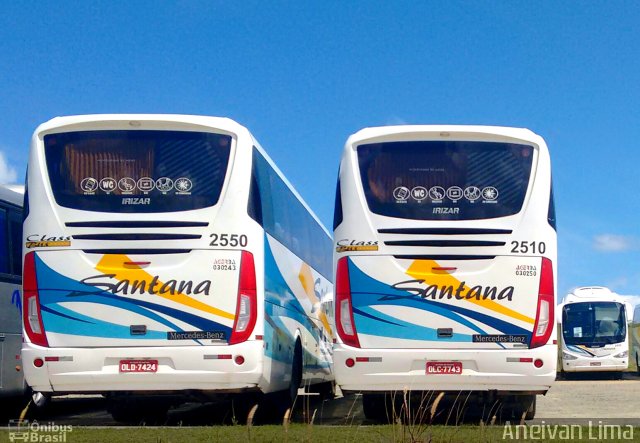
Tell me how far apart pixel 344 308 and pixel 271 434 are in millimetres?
2361

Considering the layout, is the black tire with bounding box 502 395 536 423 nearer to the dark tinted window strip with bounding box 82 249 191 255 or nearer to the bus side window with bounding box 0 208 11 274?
the dark tinted window strip with bounding box 82 249 191 255

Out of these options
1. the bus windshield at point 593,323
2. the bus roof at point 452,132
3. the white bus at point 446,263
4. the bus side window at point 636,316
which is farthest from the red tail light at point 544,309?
the bus side window at point 636,316

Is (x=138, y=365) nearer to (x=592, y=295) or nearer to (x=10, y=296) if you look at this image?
(x=10, y=296)

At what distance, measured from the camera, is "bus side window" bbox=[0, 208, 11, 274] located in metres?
14.5

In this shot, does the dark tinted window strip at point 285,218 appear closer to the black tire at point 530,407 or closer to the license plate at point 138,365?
the license plate at point 138,365

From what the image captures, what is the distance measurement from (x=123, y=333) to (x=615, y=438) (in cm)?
553

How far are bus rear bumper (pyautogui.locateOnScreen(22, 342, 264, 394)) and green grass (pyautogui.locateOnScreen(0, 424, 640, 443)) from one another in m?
0.56

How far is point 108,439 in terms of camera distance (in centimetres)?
1016

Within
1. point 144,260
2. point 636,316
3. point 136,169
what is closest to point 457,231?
point 144,260

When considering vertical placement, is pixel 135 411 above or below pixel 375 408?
below

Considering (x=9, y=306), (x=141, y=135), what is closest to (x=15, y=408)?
(x=9, y=306)

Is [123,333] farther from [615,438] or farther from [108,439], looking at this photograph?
[615,438]

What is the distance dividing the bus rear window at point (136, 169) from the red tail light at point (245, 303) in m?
0.84

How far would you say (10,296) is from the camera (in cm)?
1459
